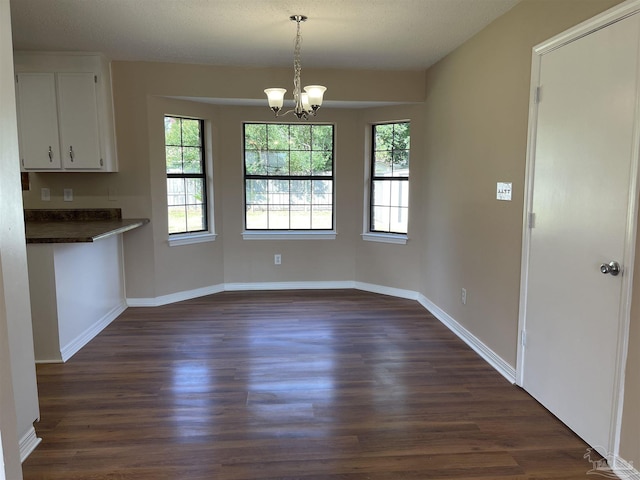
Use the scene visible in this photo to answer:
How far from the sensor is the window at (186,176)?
4.83m

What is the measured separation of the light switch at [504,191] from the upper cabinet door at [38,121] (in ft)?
13.0

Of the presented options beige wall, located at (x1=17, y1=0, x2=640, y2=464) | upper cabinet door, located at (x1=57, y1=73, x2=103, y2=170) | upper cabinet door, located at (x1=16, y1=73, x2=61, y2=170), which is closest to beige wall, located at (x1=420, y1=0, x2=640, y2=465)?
beige wall, located at (x1=17, y1=0, x2=640, y2=464)

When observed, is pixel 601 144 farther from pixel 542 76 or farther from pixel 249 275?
pixel 249 275

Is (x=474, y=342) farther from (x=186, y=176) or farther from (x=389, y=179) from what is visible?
(x=186, y=176)

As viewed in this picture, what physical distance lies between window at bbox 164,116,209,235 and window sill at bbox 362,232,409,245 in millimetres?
1952

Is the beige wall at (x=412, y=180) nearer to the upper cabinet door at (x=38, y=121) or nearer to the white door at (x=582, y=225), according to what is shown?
the white door at (x=582, y=225)

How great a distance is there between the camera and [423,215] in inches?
190

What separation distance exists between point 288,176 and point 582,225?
366 centimetres

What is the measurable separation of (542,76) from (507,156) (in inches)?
22.5

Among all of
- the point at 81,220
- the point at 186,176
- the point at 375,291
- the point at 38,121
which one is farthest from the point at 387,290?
the point at 38,121

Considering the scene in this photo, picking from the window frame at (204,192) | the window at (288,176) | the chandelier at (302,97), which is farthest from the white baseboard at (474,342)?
the window frame at (204,192)

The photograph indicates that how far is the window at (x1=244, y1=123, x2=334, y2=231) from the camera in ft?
17.5

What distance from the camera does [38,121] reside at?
4148 mm

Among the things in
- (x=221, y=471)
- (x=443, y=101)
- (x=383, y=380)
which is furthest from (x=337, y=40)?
(x=221, y=471)
